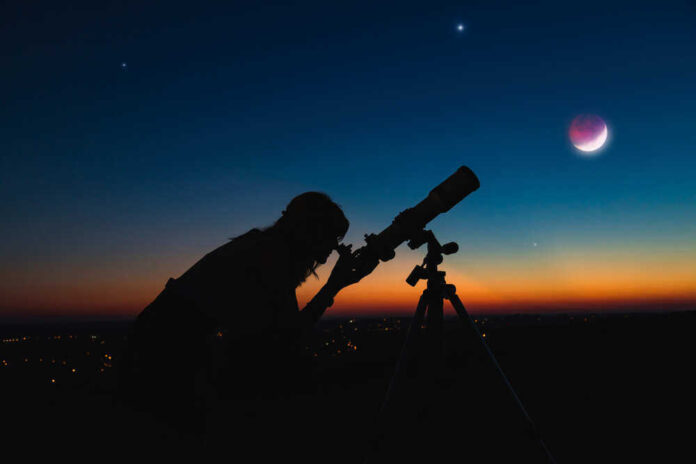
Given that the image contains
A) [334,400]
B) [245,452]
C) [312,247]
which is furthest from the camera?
[334,400]

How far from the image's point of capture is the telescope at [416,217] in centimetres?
347

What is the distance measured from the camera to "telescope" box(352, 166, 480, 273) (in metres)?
3.47

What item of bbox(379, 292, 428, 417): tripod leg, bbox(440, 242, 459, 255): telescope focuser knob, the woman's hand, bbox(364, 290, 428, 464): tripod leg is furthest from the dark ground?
bbox(440, 242, 459, 255): telescope focuser knob

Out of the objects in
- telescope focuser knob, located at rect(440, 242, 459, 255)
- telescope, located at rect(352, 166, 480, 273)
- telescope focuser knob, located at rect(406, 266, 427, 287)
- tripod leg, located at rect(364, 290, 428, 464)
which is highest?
telescope, located at rect(352, 166, 480, 273)

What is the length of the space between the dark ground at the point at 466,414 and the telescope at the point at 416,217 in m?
1.28

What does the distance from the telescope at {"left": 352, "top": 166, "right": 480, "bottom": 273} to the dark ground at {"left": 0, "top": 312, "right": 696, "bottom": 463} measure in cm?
128

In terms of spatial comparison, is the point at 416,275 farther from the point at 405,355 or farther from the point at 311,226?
the point at 311,226

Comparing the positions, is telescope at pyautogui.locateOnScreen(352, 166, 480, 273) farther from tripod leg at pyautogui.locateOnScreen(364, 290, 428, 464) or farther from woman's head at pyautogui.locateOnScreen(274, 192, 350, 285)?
woman's head at pyautogui.locateOnScreen(274, 192, 350, 285)

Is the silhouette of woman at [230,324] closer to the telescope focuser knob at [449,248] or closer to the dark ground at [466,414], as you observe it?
the dark ground at [466,414]

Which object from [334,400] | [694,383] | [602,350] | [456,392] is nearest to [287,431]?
[334,400]

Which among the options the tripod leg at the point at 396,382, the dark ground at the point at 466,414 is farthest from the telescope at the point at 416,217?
the dark ground at the point at 466,414

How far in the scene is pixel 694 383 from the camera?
6.05 meters

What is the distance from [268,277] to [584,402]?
5782 millimetres

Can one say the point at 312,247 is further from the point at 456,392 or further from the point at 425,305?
the point at 456,392
